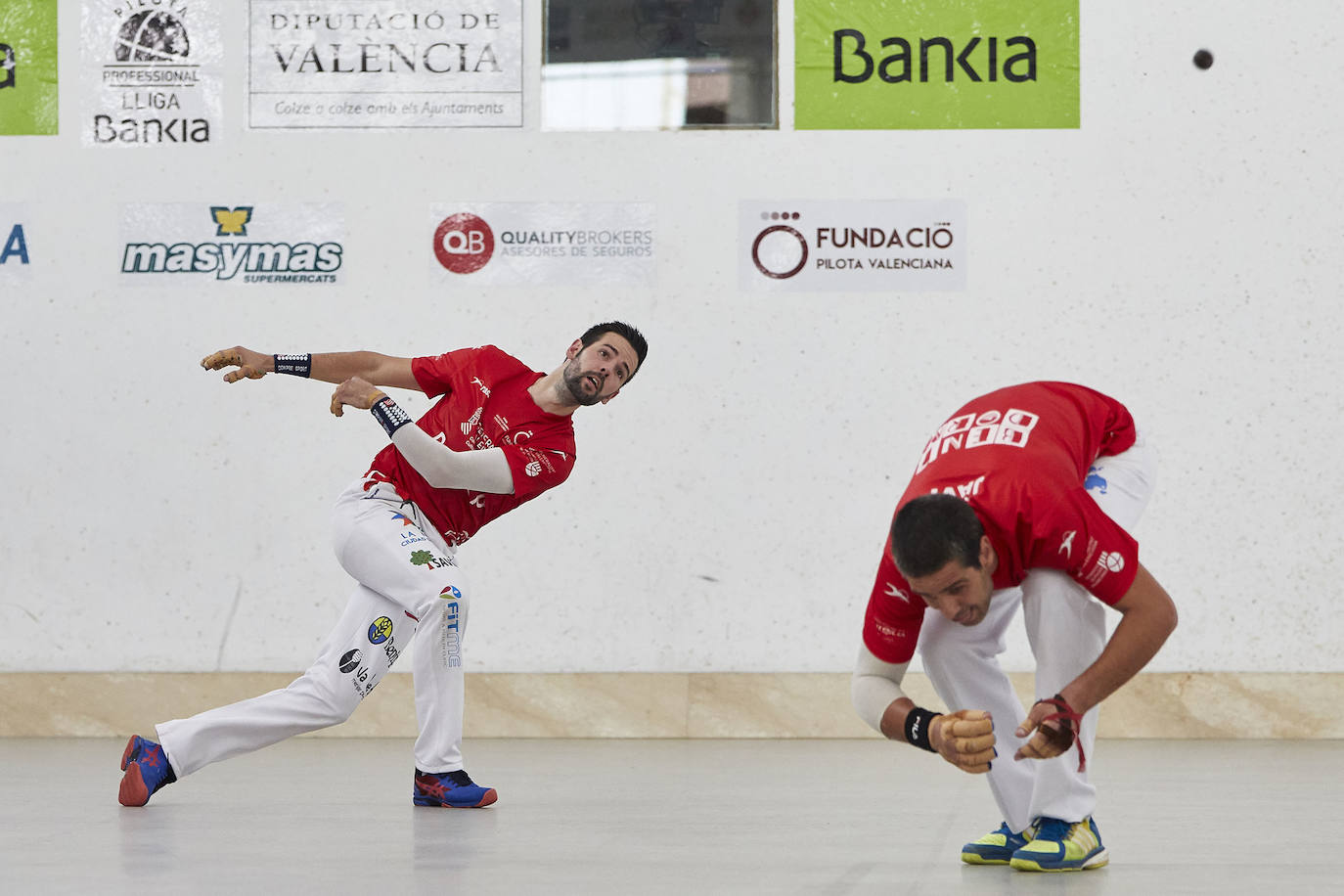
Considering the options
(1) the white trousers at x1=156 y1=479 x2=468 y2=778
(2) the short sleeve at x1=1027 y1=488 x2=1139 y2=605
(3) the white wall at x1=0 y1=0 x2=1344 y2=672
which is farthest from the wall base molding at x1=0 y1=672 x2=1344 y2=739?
(2) the short sleeve at x1=1027 y1=488 x2=1139 y2=605

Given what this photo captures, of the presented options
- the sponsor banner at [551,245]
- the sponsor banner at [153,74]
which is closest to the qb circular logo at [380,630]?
the sponsor banner at [551,245]

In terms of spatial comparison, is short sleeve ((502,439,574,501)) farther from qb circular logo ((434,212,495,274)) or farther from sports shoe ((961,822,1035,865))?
qb circular logo ((434,212,495,274))

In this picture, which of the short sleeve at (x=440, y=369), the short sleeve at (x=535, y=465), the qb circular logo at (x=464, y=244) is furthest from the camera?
the qb circular logo at (x=464, y=244)

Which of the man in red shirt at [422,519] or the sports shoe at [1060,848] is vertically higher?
the man in red shirt at [422,519]

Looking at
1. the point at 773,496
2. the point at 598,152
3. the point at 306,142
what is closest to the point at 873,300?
the point at 773,496

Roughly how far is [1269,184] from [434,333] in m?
3.46

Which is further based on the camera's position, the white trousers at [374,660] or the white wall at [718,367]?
the white wall at [718,367]

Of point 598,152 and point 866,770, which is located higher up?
point 598,152

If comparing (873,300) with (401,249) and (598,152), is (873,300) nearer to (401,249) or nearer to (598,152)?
(598,152)

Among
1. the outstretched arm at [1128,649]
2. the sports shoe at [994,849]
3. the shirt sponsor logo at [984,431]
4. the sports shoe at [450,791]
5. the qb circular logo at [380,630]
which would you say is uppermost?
the shirt sponsor logo at [984,431]

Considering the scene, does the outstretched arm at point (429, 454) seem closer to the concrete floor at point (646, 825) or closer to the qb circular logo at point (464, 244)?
the concrete floor at point (646, 825)

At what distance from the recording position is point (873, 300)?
5805 millimetres

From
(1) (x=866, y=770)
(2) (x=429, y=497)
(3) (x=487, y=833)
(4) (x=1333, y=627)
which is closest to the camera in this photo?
(3) (x=487, y=833)

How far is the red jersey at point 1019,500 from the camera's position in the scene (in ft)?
8.24
